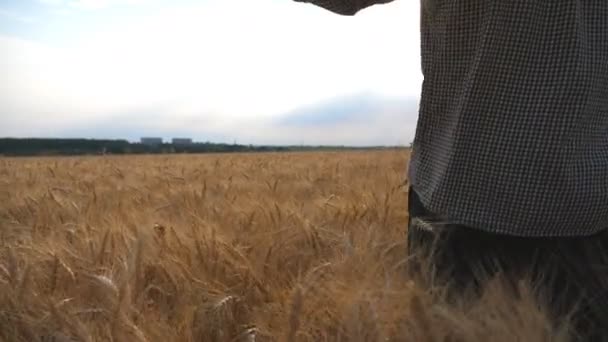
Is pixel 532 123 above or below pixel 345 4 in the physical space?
below

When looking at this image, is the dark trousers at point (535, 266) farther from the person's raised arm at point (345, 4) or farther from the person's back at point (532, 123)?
the person's raised arm at point (345, 4)

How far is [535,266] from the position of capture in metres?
1.19

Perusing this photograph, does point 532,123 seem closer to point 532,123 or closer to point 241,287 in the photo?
point 532,123

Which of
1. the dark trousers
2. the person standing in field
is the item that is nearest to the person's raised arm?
the person standing in field

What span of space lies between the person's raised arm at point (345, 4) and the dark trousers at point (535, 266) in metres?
0.46

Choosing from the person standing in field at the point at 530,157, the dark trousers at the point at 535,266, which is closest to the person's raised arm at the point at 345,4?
the person standing in field at the point at 530,157

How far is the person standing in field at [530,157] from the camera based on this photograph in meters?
1.11

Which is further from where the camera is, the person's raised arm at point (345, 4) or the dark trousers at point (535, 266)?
the person's raised arm at point (345, 4)

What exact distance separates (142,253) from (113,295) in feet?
0.76

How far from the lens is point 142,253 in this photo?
1358mm

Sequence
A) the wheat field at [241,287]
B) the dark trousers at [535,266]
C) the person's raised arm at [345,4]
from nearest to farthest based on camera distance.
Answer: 1. the wheat field at [241,287]
2. the dark trousers at [535,266]
3. the person's raised arm at [345,4]

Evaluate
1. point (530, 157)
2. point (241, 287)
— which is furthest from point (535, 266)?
point (241, 287)

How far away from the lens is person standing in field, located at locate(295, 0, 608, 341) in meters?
1.11

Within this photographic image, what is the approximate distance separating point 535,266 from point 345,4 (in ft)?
2.04
